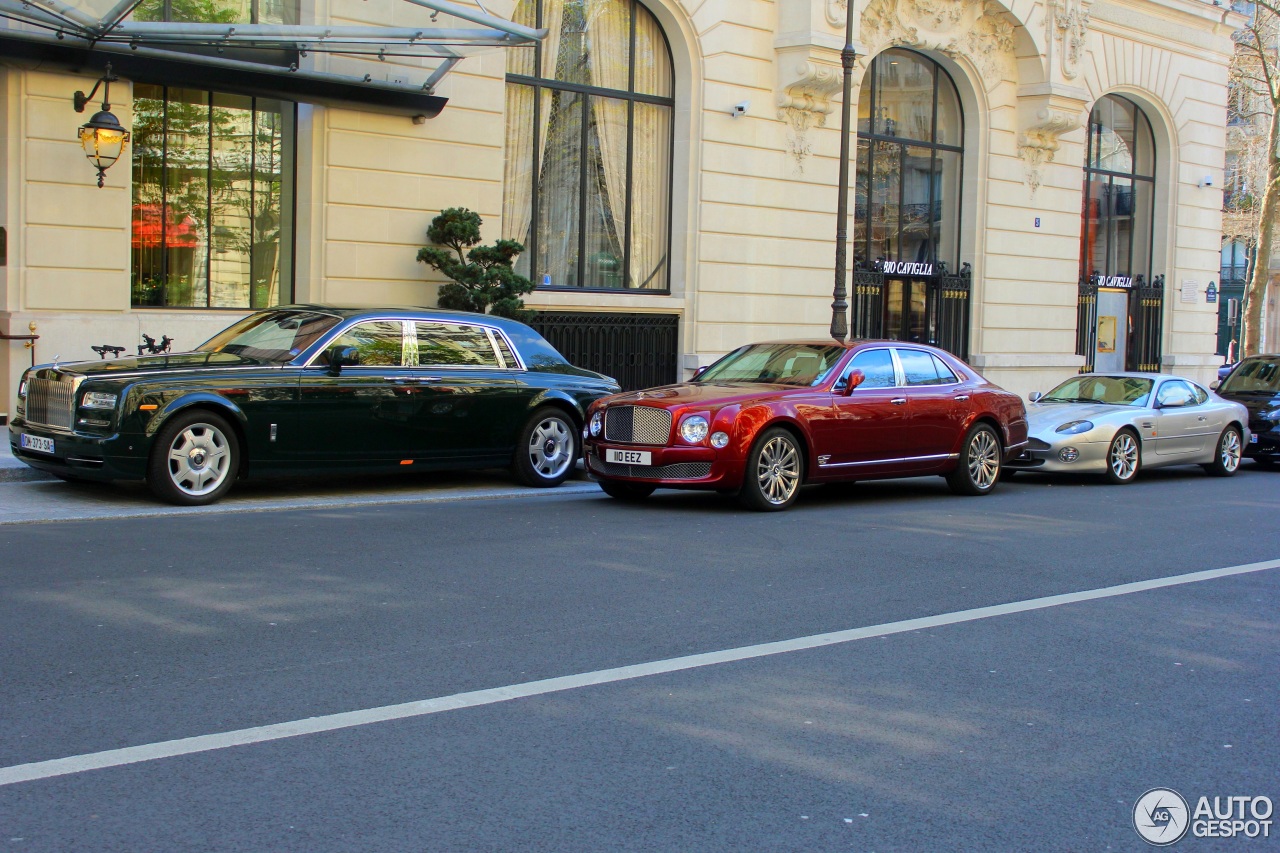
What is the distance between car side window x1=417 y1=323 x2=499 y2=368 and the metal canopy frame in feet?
15.3

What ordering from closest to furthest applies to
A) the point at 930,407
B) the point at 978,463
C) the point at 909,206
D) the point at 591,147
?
the point at 930,407 → the point at 978,463 → the point at 591,147 → the point at 909,206

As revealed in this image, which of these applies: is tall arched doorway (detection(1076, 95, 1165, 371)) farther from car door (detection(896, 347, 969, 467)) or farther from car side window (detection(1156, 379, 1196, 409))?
car door (detection(896, 347, 969, 467))

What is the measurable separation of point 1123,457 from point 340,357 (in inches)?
362

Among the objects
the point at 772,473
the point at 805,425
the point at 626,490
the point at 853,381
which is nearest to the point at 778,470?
the point at 772,473

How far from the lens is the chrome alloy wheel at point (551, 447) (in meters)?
13.0

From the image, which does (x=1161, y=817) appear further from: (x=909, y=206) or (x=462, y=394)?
(x=909, y=206)

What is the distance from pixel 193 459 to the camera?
10.7 m

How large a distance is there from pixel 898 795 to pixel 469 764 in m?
1.48

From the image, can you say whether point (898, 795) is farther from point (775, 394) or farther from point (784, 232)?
point (784, 232)

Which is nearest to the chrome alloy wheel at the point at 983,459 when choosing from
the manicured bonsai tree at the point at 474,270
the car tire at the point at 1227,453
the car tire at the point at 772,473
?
the car tire at the point at 772,473

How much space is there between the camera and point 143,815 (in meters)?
4.09

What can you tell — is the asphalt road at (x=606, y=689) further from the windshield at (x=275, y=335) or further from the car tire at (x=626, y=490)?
the windshield at (x=275, y=335)

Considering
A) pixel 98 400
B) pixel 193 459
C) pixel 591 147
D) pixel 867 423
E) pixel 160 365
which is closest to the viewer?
pixel 98 400

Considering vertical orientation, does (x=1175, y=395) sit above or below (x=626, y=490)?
above
